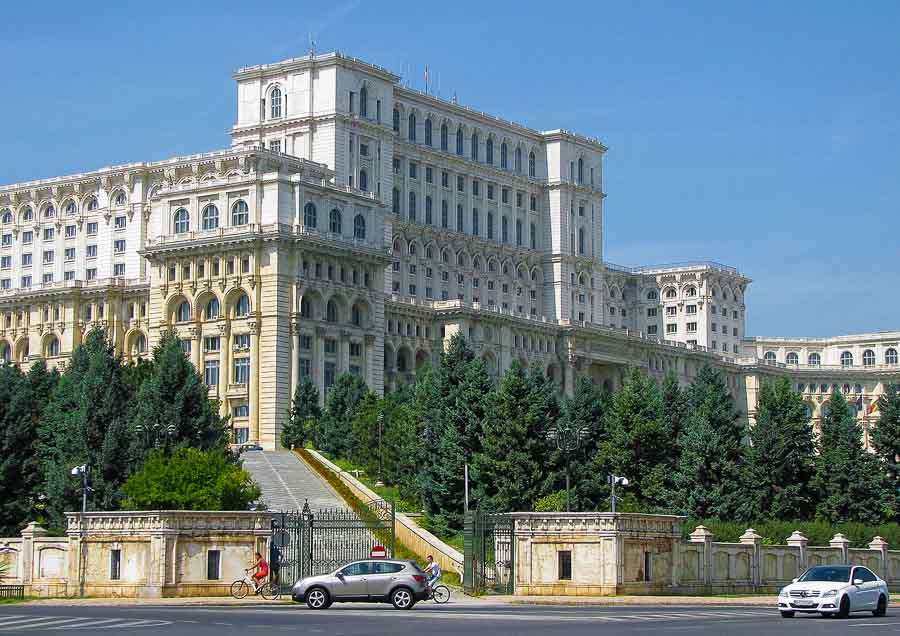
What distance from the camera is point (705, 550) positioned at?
194 feet

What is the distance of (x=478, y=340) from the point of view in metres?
144

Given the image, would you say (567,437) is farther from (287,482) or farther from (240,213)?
(240,213)

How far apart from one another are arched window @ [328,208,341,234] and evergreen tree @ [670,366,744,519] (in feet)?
166

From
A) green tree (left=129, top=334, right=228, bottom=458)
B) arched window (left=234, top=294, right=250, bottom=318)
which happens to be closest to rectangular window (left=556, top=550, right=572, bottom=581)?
green tree (left=129, top=334, right=228, bottom=458)

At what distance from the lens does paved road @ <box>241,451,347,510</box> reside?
81.7 metres

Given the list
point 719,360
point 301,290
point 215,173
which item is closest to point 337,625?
point 301,290

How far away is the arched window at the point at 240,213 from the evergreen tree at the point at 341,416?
17747 mm

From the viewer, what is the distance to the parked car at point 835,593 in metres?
41.6

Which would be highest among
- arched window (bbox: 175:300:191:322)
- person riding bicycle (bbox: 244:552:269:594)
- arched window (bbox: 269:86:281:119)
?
arched window (bbox: 269:86:281:119)

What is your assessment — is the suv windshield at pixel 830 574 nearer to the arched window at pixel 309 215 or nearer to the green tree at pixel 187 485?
the green tree at pixel 187 485

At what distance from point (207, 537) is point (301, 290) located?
6772 centimetres

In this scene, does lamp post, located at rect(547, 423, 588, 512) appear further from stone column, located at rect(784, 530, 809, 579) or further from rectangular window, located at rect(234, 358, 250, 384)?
rectangular window, located at rect(234, 358, 250, 384)

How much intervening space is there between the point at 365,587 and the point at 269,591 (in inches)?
280

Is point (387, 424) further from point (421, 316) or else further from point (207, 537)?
point (421, 316)
